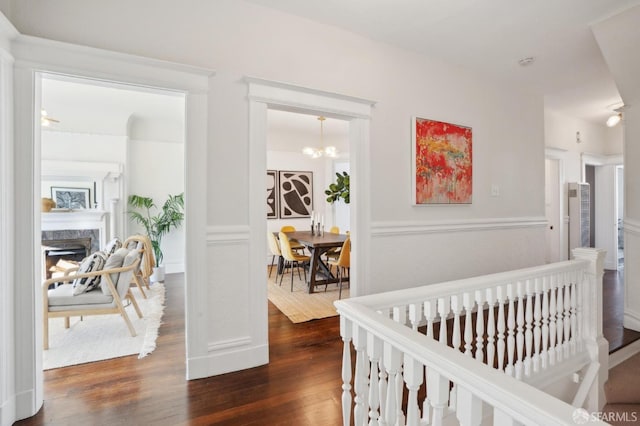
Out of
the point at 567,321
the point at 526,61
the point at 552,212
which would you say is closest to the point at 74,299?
the point at 567,321

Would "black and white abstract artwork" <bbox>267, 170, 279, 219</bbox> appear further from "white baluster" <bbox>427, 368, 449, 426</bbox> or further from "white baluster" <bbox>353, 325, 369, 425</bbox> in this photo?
"white baluster" <bbox>427, 368, 449, 426</bbox>

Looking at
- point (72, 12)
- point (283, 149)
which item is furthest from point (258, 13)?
point (283, 149)

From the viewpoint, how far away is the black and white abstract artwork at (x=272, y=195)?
20.4ft

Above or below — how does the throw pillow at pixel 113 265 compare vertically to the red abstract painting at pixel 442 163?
below

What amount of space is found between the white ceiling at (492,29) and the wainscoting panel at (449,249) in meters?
1.72

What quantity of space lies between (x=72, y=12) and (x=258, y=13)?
1183mm

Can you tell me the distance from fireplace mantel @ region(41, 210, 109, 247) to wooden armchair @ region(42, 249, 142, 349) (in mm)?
2201

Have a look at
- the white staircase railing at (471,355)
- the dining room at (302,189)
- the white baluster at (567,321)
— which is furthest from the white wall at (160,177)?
the white baluster at (567,321)

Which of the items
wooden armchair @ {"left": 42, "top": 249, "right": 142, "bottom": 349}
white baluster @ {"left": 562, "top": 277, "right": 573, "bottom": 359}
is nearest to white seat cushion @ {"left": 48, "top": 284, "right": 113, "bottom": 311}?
wooden armchair @ {"left": 42, "top": 249, "right": 142, "bottom": 349}

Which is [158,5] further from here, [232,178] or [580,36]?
[580,36]

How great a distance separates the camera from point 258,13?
2.42m

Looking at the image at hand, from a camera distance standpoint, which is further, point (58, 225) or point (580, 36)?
point (58, 225)

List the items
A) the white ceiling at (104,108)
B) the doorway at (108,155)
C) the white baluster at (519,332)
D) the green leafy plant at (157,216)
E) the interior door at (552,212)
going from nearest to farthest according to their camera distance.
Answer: the white baluster at (519,332) → the white ceiling at (104,108) → the doorway at (108,155) → the green leafy plant at (157,216) → the interior door at (552,212)

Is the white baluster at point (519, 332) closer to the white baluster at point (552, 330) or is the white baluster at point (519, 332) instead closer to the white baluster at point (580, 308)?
the white baluster at point (552, 330)
